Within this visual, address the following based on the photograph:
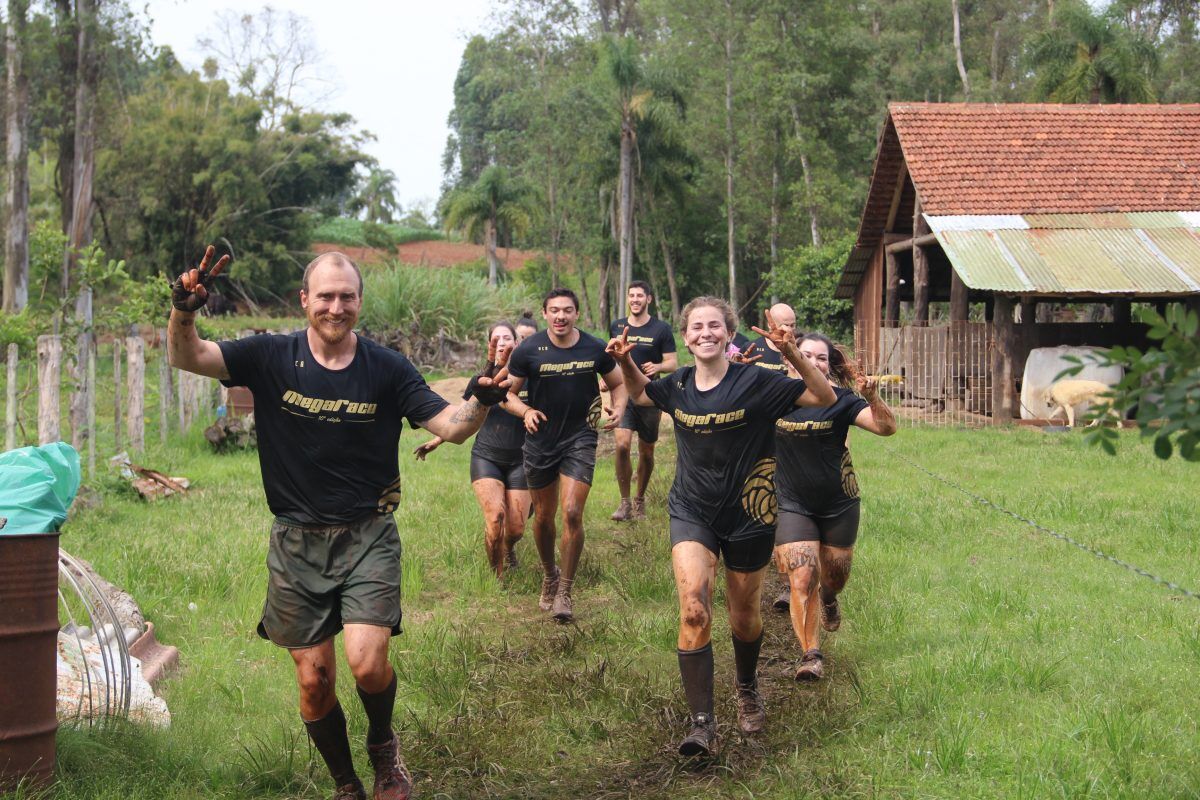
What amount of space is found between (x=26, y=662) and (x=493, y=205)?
1617 inches

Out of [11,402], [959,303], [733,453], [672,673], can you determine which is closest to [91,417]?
[11,402]

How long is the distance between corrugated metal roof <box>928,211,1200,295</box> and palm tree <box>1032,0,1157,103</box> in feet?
42.3

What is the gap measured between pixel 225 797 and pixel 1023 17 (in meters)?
50.0

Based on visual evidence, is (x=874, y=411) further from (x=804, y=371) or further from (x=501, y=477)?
(x=501, y=477)

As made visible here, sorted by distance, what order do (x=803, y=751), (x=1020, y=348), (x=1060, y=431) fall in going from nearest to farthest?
(x=803, y=751)
(x=1060, y=431)
(x=1020, y=348)

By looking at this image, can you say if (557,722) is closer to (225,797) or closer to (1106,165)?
(225,797)

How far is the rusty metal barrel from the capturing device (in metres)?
4.62

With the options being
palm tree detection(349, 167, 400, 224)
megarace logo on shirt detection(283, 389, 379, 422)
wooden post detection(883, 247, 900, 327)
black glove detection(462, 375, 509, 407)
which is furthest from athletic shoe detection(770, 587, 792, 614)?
palm tree detection(349, 167, 400, 224)

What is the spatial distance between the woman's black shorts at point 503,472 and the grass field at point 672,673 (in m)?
0.75

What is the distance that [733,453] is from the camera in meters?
5.72

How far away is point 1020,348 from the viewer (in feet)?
70.6

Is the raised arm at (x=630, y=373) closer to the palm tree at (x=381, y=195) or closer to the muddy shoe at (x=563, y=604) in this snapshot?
the muddy shoe at (x=563, y=604)

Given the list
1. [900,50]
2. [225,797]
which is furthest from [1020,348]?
[900,50]

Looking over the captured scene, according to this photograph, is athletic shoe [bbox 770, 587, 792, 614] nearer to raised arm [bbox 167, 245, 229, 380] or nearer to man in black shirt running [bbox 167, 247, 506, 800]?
man in black shirt running [bbox 167, 247, 506, 800]
